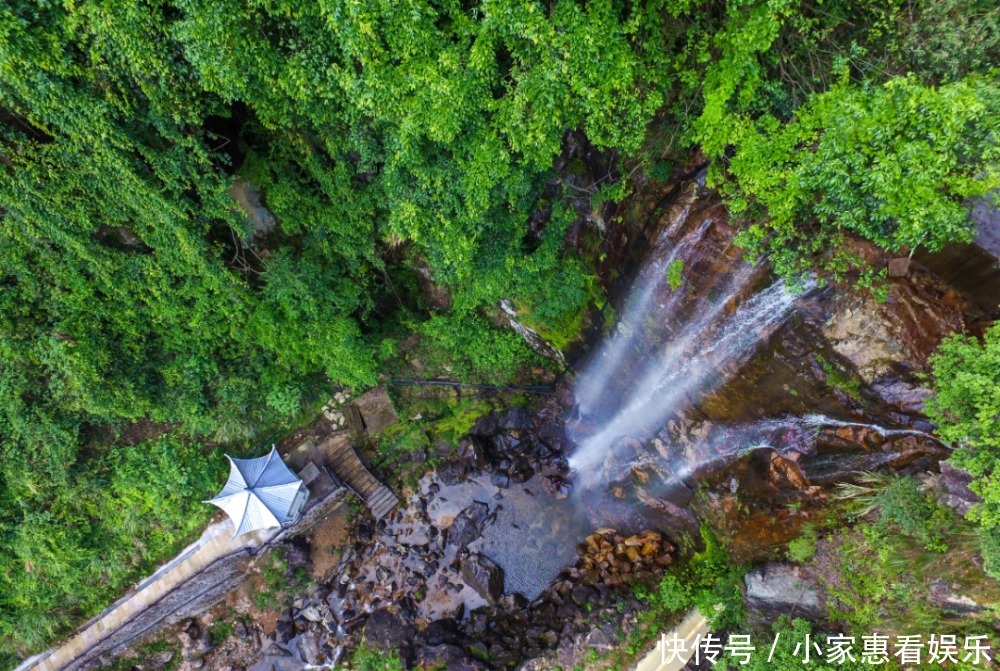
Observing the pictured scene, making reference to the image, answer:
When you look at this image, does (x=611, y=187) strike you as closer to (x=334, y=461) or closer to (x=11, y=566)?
(x=334, y=461)

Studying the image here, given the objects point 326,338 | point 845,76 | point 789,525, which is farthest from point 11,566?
point 845,76

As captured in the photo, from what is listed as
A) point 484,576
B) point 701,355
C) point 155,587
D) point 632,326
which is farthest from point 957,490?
point 155,587

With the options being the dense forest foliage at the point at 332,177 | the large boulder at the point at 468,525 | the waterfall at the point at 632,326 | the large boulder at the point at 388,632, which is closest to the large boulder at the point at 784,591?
the dense forest foliage at the point at 332,177

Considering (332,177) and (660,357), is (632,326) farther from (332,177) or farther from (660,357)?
(332,177)

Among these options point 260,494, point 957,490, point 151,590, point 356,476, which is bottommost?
point 957,490

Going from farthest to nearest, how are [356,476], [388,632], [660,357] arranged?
1. [356,476]
2. [388,632]
3. [660,357]

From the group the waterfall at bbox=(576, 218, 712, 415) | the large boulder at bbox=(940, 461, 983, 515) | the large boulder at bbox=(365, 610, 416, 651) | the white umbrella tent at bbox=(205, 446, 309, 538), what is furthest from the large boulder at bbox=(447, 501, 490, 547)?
the large boulder at bbox=(940, 461, 983, 515)

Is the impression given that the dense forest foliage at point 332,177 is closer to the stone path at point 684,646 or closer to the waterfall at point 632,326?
the waterfall at point 632,326
